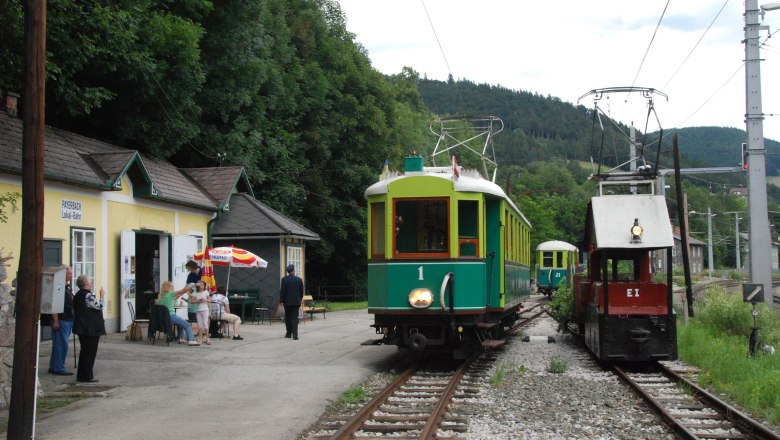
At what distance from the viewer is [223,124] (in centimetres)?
3256

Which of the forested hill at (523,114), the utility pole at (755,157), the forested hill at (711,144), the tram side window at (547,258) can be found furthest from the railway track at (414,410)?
the forested hill at (523,114)

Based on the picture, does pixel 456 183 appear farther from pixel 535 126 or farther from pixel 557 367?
pixel 535 126

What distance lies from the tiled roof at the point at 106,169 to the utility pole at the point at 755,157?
13758mm

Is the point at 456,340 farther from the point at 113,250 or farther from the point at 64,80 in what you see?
the point at 64,80

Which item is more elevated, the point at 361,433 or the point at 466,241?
the point at 466,241

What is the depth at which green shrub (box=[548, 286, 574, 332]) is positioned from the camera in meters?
20.0

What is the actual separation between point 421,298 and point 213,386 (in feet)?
11.2

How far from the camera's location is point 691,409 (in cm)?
970

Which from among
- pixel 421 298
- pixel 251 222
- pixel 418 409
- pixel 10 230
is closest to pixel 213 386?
pixel 418 409

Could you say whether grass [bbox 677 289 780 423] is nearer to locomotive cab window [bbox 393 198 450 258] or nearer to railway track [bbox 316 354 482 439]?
railway track [bbox 316 354 482 439]

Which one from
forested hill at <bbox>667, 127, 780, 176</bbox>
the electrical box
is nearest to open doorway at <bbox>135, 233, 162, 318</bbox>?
the electrical box

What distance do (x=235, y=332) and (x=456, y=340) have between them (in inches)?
243

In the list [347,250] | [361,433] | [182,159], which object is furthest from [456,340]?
[347,250]

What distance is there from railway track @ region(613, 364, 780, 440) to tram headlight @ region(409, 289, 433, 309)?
10.3 feet
